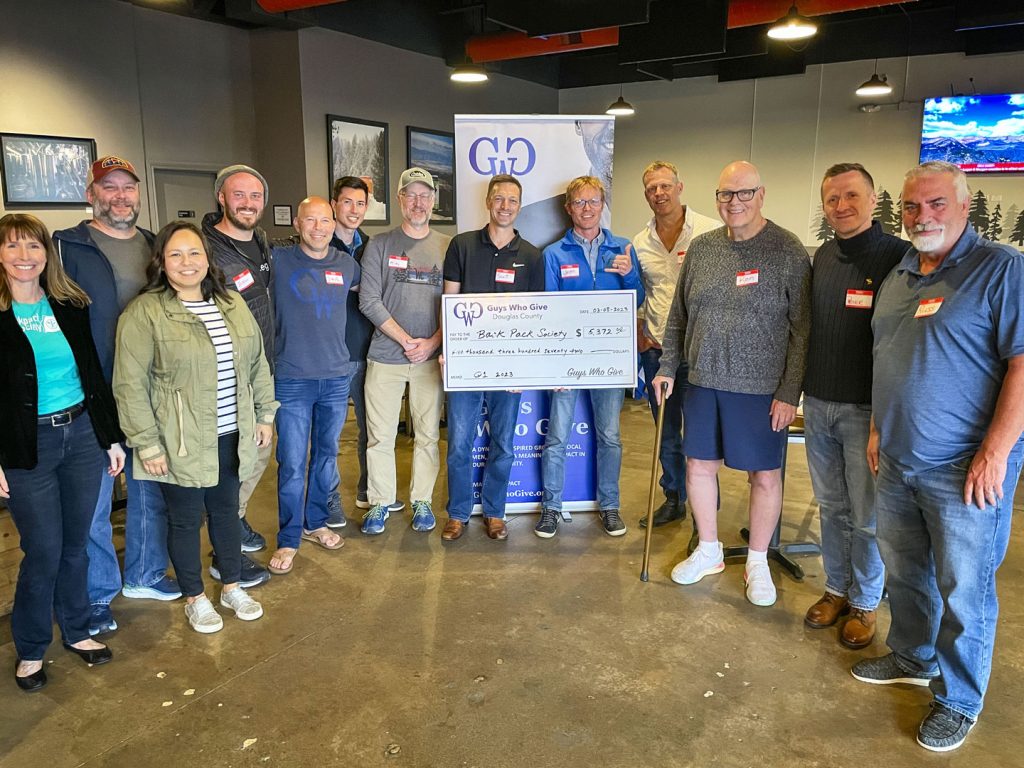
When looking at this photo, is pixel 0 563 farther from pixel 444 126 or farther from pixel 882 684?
pixel 444 126

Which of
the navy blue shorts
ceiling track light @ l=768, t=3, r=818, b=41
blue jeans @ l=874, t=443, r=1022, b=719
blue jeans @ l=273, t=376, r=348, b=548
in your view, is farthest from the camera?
ceiling track light @ l=768, t=3, r=818, b=41

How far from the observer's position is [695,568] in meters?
3.30

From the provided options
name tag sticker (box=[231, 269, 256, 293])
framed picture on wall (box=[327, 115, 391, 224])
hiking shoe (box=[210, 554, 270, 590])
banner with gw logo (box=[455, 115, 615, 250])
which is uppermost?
framed picture on wall (box=[327, 115, 391, 224])

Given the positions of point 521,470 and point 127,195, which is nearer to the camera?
point 127,195

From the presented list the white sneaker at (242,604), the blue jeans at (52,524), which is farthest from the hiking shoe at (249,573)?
the blue jeans at (52,524)

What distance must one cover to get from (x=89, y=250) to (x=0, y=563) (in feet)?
5.19

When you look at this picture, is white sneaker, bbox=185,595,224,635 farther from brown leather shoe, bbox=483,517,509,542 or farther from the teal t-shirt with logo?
brown leather shoe, bbox=483,517,509,542

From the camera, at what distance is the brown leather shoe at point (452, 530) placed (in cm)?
373

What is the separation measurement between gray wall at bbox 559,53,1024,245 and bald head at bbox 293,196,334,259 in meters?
7.62

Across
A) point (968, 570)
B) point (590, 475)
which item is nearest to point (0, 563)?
point (590, 475)

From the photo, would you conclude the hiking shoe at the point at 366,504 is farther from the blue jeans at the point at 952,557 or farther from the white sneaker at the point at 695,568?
the blue jeans at the point at 952,557

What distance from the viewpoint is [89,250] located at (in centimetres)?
257

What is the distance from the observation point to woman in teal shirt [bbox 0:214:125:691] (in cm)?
223

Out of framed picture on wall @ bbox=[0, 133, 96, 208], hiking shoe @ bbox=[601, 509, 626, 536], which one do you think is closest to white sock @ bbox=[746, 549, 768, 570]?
hiking shoe @ bbox=[601, 509, 626, 536]
